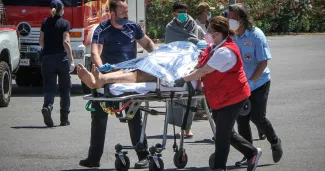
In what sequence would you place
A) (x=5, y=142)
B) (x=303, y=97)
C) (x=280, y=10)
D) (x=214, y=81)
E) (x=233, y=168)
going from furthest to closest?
1. (x=280, y=10)
2. (x=303, y=97)
3. (x=5, y=142)
4. (x=233, y=168)
5. (x=214, y=81)

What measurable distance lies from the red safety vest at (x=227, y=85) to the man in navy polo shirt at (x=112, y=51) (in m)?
1.32

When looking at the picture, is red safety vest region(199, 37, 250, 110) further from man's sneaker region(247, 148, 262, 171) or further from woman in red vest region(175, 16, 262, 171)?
man's sneaker region(247, 148, 262, 171)

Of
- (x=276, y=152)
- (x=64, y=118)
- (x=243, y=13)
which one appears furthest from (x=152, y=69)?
(x=64, y=118)

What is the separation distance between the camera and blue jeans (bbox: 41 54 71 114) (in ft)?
42.2

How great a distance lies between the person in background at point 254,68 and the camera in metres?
9.35

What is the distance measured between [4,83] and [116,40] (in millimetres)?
5896

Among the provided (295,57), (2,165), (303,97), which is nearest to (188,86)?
(2,165)

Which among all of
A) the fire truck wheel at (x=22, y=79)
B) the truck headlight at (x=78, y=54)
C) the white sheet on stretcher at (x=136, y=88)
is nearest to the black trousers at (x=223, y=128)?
the white sheet on stretcher at (x=136, y=88)

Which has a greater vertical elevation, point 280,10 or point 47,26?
point 47,26

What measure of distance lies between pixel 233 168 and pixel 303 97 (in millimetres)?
6821

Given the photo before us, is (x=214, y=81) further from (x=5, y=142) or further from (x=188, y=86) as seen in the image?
(x=5, y=142)

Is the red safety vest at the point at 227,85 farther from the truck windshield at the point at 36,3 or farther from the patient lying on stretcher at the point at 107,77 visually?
the truck windshield at the point at 36,3

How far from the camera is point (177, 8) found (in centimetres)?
1184

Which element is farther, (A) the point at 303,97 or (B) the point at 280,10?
(B) the point at 280,10
